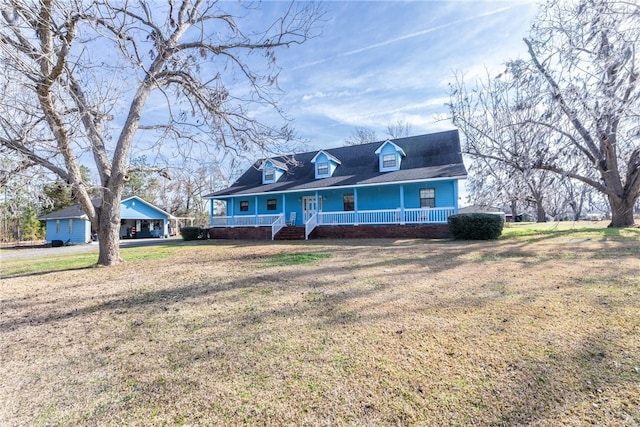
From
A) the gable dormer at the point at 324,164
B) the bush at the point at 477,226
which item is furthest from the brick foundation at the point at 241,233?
the bush at the point at 477,226

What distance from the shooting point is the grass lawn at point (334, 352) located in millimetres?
2264

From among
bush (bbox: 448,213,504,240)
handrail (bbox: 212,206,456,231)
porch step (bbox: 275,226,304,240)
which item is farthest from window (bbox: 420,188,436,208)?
porch step (bbox: 275,226,304,240)

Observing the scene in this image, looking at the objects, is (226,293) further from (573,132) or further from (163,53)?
(573,132)

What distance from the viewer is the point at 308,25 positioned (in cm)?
783

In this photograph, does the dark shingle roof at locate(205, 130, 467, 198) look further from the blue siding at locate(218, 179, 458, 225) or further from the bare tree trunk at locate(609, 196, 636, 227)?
the bare tree trunk at locate(609, 196, 636, 227)

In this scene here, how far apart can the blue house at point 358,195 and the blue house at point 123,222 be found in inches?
507

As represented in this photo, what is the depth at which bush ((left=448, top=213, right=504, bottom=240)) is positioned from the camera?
1273 cm

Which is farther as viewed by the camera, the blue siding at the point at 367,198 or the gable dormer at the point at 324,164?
the gable dormer at the point at 324,164

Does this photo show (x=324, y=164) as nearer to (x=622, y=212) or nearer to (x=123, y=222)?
(x=622, y=212)

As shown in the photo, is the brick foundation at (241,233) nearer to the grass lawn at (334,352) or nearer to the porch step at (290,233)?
the porch step at (290,233)

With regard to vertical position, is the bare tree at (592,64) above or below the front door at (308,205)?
above

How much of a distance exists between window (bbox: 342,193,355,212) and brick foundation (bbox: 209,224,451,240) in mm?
2396

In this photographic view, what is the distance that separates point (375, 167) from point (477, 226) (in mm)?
8508

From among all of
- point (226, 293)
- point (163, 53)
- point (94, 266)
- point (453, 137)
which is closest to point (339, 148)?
point (453, 137)
